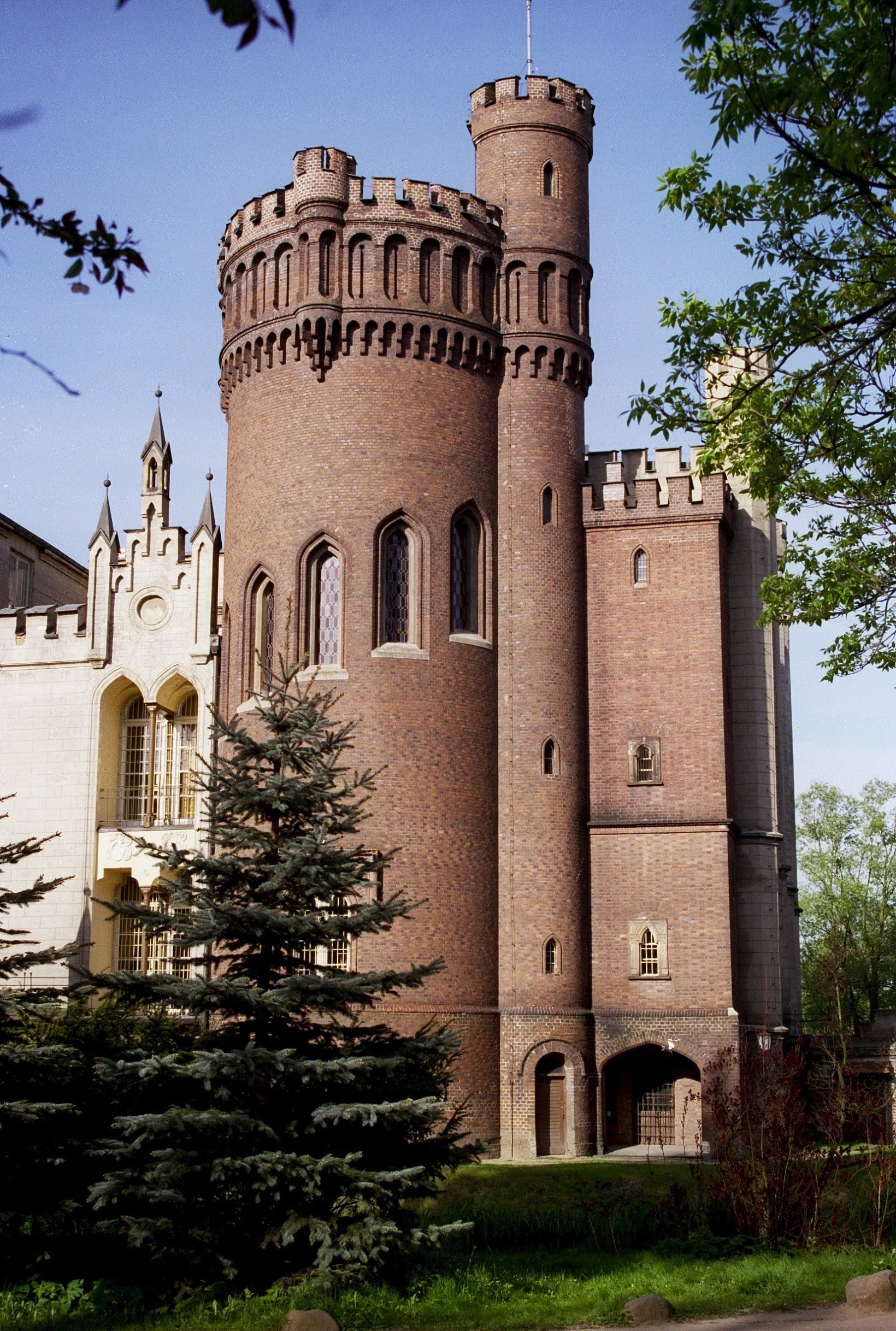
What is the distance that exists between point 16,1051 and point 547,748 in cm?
1940

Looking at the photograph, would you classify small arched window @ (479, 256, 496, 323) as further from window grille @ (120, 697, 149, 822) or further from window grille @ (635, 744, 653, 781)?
window grille @ (120, 697, 149, 822)

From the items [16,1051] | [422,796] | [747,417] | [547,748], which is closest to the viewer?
[16,1051]

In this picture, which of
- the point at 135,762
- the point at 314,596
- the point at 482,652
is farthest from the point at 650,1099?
the point at 135,762

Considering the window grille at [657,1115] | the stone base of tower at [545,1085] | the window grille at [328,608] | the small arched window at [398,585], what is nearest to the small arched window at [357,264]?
the small arched window at [398,585]

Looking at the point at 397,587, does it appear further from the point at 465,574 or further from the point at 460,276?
the point at 460,276

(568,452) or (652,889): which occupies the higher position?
(568,452)

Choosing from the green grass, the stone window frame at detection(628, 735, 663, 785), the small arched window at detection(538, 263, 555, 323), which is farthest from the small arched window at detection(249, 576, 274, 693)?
the green grass

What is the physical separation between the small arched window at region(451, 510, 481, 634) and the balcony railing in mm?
7744

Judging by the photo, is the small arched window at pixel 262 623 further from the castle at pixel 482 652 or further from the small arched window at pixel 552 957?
the small arched window at pixel 552 957

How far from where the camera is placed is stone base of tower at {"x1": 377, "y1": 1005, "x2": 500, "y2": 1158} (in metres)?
31.3

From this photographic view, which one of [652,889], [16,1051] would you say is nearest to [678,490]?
[652,889]

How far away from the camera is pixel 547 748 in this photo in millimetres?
34438

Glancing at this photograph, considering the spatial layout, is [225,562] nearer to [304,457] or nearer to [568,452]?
[304,457]

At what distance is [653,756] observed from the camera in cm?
3497
